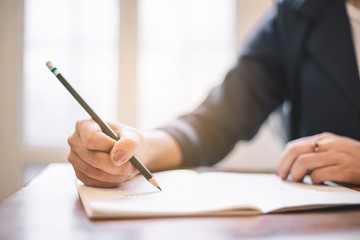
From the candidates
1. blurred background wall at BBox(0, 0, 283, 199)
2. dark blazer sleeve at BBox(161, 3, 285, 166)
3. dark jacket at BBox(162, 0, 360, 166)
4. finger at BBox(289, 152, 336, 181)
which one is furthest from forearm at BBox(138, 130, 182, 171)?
blurred background wall at BBox(0, 0, 283, 199)

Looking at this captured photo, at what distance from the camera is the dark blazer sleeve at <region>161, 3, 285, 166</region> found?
0.91 meters

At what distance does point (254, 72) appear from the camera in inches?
38.9

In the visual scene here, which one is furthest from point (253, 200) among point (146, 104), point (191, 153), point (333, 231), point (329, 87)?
point (146, 104)

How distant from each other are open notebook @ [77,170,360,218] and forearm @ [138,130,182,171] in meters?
0.07

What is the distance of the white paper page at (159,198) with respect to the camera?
0.38m

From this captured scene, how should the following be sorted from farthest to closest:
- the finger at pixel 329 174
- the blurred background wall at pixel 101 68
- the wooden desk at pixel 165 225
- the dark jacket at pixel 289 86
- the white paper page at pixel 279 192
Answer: the blurred background wall at pixel 101 68, the dark jacket at pixel 289 86, the finger at pixel 329 174, the white paper page at pixel 279 192, the wooden desk at pixel 165 225

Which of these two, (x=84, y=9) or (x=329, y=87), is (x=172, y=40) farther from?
(x=329, y=87)

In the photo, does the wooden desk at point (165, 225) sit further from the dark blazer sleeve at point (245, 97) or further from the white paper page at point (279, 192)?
the dark blazer sleeve at point (245, 97)

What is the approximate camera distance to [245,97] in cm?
97

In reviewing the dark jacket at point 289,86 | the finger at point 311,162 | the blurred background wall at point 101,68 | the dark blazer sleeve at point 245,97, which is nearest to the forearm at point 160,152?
the dark jacket at point 289,86

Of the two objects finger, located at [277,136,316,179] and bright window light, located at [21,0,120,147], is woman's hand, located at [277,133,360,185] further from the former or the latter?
bright window light, located at [21,0,120,147]

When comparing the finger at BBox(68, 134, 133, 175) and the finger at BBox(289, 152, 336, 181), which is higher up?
the finger at BBox(68, 134, 133, 175)

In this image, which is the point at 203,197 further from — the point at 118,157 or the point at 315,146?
the point at 315,146

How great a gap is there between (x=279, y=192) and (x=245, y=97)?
506mm
